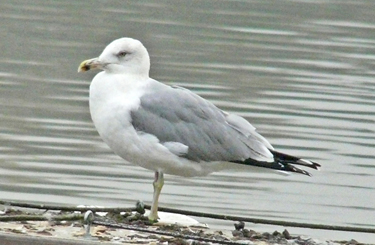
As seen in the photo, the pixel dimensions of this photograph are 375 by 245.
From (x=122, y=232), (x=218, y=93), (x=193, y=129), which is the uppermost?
(x=218, y=93)

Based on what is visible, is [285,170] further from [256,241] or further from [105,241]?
[105,241]

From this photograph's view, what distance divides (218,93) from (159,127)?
786cm

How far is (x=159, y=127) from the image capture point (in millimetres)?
7238

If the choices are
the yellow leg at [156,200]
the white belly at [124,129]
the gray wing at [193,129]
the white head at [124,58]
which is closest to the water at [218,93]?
the gray wing at [193,129]

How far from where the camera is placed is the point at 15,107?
1373 centimetres

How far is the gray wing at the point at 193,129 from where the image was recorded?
7.23 m

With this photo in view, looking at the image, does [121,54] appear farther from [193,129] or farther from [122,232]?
[122,232]

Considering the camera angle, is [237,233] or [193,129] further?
[193,129]

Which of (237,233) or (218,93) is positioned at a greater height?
(218,93)

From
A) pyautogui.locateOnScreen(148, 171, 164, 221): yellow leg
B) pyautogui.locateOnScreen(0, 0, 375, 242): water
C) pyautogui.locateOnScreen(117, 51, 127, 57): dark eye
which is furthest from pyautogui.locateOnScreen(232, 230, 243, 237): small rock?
pyautogui.locateOnScreen(0, 0, 375, 242): water

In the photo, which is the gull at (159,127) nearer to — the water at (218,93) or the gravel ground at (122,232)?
the gravel ground at (122,232)

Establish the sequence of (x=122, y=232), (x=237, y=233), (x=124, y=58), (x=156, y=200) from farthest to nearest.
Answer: (x=124, y=58)
(x=156, y=200)
(x=237, y=233)
(x=122, y=232)

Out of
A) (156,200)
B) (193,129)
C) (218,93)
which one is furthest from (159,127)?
(218,93)

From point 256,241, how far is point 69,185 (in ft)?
12.9
